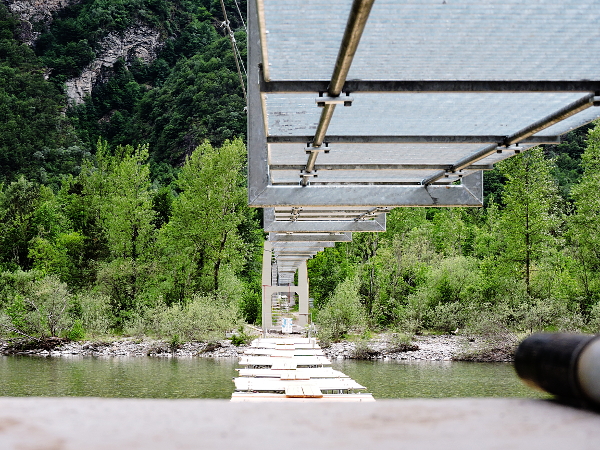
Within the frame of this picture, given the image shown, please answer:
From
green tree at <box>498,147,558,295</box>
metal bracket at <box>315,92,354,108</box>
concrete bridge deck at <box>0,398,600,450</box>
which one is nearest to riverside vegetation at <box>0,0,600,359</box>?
green tree at <box>498,147,558,295</box>

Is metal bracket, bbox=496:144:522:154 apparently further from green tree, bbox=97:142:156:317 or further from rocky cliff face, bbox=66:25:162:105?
rocky cliff face, bbox=66:25:162:105

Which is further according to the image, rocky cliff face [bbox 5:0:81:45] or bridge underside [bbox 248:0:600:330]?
rocky cliff face [bbox 5:0:81:45]

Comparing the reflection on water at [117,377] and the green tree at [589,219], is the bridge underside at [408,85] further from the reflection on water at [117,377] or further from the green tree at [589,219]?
the green tree at [589,219]

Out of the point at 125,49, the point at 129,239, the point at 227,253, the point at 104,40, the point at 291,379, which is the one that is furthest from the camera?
the point at 125,49

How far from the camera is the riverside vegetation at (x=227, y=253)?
97.8ft

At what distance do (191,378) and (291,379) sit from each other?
9786 millimetres

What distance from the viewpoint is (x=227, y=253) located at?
37.9 meters

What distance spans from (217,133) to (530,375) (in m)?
58.6

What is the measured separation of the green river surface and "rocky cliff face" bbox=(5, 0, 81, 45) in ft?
209

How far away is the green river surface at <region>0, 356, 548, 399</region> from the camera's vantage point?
54.6 ft

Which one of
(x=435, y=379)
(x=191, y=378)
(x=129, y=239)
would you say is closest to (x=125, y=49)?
→ (x=129, y=239)

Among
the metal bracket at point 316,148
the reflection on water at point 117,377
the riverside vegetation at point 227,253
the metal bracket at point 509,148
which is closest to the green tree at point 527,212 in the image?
the riverside vegetation at point 227,253

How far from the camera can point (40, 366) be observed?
22312mm

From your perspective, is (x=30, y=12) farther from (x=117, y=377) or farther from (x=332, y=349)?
(x=117, y=377)
